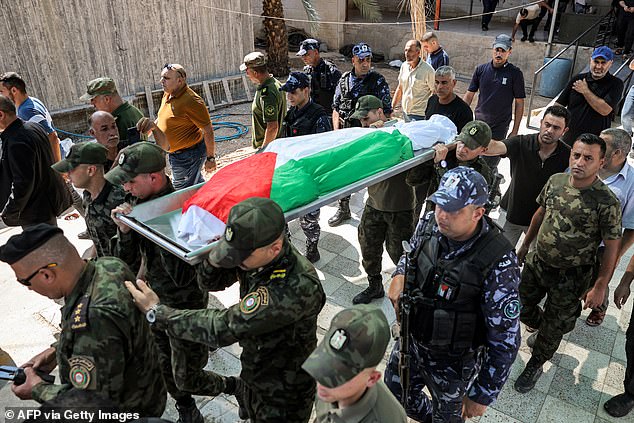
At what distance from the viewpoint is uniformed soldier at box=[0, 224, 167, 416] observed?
1.90m

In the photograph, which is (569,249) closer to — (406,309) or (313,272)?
(406,309)

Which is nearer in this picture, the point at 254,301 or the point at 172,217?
the point at 254,301

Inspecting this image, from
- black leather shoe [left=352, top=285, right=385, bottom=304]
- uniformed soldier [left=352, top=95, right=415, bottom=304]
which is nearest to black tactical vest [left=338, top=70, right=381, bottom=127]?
uniformed soldier [left=352, top=95, right=415, bottom=304]

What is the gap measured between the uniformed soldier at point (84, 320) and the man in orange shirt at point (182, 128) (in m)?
2.51

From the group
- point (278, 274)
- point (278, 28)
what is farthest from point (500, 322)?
point (278, 28)

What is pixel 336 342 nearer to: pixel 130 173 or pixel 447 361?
pixel 447 361

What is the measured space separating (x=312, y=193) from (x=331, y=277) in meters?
1.82

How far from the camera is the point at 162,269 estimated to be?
9.25 ft

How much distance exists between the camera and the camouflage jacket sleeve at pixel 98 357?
187cm

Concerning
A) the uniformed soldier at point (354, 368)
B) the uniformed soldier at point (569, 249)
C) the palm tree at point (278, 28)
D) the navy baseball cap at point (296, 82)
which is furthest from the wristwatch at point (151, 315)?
the palm tree at point (278, 28)

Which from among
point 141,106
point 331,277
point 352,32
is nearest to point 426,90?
point 331,277

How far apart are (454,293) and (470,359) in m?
0.40

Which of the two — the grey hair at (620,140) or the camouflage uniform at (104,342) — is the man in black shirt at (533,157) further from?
the camouflage uniform at (104,342)

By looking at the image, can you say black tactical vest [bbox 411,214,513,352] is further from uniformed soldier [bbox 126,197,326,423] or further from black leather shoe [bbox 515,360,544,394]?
black leather shoe [bbox 515,360,544,394]
